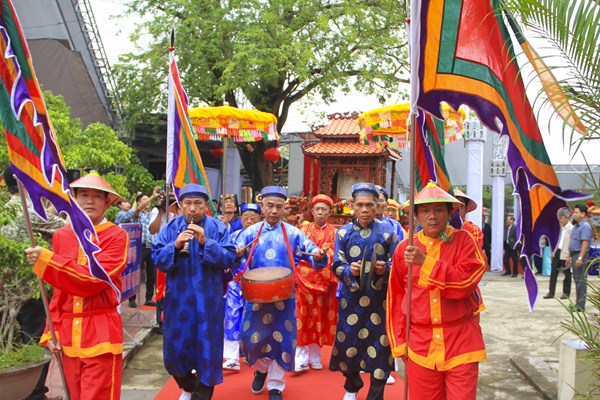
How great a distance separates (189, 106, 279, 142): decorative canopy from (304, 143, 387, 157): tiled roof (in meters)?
4.18

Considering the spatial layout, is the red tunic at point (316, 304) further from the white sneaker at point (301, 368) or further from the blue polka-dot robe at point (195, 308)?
the blue polka-dot robe at point (195, 308)

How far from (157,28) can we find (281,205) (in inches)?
463

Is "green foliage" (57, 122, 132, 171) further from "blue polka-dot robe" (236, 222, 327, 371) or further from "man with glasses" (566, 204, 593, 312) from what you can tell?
"man with glasses" (566, 204, 593, 312)

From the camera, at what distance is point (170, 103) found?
18.7 ft

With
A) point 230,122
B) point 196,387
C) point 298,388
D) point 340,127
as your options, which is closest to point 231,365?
point 298,388

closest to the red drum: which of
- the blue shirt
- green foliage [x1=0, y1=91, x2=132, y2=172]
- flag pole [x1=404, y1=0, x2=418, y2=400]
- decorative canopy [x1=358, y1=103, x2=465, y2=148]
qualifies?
flag pole [x1=404, y1=0, x2=418, y2=400]

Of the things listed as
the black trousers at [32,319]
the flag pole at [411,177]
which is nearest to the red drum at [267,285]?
the flag pole at [411,177]

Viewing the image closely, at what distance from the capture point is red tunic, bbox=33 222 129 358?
11.0 feet

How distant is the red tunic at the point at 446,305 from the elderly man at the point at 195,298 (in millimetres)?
1587

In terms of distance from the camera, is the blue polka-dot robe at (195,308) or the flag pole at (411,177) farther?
the blue polka-dot robe at (195,308)

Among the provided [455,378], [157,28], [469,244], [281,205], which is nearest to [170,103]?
[281,205]

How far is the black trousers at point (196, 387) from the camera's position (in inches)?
183

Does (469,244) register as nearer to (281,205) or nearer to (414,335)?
(414,335)

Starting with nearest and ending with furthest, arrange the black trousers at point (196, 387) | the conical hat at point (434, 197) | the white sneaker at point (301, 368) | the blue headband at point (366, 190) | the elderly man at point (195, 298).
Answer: the conical hat at point (434, 197)
the elderly man at point (195, 298)
the black trousers at point (196, 387)
the blue headband at point (366, 190)
the white sneaker at point (301, 368)
